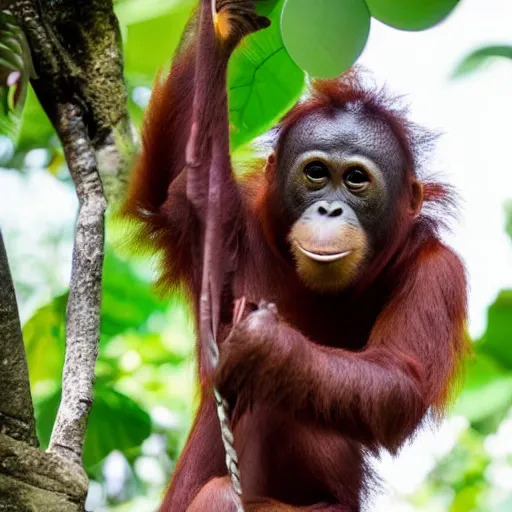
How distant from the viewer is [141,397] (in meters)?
8.00

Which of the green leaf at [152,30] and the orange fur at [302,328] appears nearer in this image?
the orange fur at [302,328]

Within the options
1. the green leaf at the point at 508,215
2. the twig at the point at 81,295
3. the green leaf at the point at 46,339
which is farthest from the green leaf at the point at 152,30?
the green leaf at the point at 508,215

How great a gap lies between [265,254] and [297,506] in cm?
113

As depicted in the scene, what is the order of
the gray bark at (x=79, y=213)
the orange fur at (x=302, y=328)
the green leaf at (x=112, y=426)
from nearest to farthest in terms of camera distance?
the gray bark at (x=79, y=213)
the orange fur at (x=302, y=328)
the green leaf at (x=112, y=426)

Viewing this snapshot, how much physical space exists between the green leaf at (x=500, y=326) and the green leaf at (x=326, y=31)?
4.09 ft

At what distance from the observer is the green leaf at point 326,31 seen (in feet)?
8.52

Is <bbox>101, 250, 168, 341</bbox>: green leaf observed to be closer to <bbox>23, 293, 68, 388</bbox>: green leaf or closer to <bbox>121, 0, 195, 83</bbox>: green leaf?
<bbox>23, 293, 68, 388</bbox>: green leaf

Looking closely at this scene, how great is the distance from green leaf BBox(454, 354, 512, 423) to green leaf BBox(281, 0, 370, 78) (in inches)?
58.2

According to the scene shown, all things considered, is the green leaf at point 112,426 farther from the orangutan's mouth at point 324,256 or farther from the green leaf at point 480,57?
the green leaf at point 480,57

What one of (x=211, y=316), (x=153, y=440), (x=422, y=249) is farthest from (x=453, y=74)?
(x=153, y=440)

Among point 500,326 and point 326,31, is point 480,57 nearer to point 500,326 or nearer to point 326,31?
point 326,31

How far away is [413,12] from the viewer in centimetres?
249

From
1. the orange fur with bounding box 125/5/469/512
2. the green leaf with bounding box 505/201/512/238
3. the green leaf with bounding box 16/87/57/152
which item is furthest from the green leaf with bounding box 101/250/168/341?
the green leaf with bounding box 505/201/512/238

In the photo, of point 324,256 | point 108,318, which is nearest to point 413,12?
point 324,256
